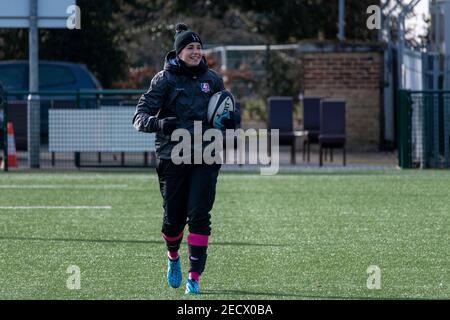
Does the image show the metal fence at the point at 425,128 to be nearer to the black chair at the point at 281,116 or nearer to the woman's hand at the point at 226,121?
the black chair at the point at 281,116

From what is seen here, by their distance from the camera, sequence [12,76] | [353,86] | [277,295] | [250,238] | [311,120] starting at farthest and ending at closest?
[12,76] → [353,86] → [311,120] → [250,238] → [277,295]

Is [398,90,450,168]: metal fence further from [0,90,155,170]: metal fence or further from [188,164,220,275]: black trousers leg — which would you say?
[188,164,220,275]: black trousers leg

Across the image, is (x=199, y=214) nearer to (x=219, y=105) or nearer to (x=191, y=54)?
(x=219, y=105)

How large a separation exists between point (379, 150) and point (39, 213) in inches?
485

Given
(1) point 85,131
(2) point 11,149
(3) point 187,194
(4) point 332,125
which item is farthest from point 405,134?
(3) point 187,194

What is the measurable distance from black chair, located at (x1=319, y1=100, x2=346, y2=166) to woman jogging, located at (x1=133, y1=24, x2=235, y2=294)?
13.1m

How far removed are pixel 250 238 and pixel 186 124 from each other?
11.4ft

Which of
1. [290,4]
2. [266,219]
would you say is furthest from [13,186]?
[290,4]

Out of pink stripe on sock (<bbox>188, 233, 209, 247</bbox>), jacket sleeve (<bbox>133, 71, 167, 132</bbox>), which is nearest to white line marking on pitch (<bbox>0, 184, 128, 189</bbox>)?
jacket sleeve (<bbox>133, 71, 167, 132</bbox>)

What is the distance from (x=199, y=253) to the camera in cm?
994

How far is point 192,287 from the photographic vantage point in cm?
984

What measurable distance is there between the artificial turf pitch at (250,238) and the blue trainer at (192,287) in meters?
0.06

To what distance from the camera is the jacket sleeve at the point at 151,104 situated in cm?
995

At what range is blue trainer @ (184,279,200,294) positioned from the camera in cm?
982
